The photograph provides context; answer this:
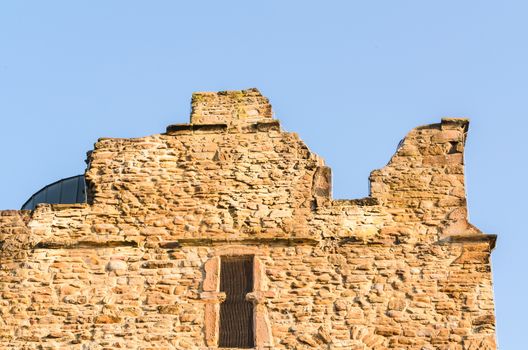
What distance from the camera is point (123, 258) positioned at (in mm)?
14141

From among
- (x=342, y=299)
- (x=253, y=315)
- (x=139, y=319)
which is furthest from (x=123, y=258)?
(x=342, y=299)

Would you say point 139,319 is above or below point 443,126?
below

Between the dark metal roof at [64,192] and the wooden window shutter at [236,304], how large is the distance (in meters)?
2.77

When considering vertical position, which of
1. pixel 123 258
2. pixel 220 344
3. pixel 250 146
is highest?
pixel 250 146

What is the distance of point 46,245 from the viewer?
46.9 feet

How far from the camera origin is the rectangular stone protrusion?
49.3ft

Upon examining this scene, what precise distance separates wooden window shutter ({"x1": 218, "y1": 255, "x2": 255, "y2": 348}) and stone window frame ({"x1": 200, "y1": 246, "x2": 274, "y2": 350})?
0.06 m

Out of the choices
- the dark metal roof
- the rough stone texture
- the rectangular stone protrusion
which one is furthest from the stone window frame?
the dark metal roof

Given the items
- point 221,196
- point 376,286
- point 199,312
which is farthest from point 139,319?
point 376,286

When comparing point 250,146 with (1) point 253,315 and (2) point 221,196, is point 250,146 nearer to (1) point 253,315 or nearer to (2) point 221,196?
(2) point 221,196

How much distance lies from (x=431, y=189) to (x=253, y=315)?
269cm

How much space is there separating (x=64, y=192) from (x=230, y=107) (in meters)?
2.67

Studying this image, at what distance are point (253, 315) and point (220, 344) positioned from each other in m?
0.50

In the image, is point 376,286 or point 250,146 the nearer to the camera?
point 376,286
